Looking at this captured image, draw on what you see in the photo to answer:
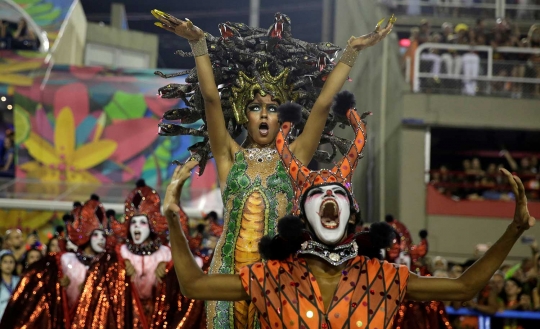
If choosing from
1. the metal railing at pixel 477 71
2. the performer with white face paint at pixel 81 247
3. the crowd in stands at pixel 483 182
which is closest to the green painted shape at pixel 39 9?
the metal railing at pixel 477 71

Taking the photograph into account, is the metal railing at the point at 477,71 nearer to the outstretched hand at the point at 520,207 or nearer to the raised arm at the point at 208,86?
the raised arm at the point at 208,86

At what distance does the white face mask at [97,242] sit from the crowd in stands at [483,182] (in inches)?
261

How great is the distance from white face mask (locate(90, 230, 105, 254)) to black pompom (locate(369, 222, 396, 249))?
5219 millimetres

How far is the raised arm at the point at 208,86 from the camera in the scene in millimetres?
4152

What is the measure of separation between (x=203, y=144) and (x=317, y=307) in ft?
6.70

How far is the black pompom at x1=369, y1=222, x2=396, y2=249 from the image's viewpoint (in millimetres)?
3627

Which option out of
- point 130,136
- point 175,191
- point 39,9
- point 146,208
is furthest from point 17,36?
point 175,191

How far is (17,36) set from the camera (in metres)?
18.3

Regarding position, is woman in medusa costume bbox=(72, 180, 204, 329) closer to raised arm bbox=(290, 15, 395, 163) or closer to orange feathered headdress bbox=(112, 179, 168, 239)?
orange feathered headdress bbox=(112, 179, 168, 239)

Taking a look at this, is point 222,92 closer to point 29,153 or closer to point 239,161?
point 239,161

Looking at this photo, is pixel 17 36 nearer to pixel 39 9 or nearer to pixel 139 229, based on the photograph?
pixel 39 9

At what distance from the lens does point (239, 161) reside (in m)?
4.77

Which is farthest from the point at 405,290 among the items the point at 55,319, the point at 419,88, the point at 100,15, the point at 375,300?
the point at 100,15

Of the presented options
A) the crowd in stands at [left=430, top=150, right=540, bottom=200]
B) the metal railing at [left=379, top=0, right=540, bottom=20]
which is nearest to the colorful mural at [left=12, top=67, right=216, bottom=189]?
the metal railing at [left=379, top=0, right=540, bottom=20]
